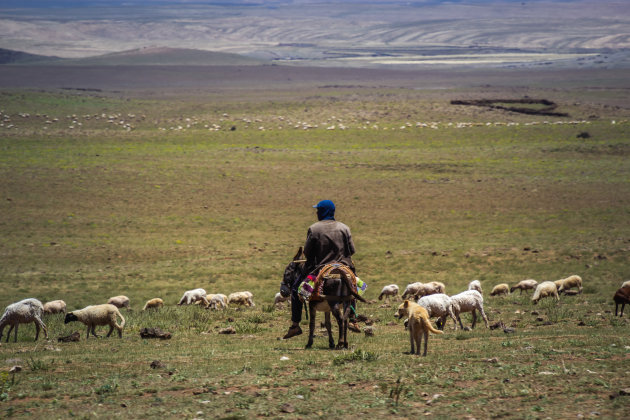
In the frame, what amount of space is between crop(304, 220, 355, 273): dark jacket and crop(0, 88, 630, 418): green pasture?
142cm

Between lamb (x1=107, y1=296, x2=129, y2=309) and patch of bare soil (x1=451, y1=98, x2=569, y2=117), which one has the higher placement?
patch of bare soil (x1=451, y1=98, x2=569, y2=117)

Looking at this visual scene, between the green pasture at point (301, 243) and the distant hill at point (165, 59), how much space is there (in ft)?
307

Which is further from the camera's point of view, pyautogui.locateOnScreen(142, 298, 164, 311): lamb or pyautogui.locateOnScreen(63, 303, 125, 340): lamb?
pyautogui.locateOnScreen(142, 298, 164, 311): lamb

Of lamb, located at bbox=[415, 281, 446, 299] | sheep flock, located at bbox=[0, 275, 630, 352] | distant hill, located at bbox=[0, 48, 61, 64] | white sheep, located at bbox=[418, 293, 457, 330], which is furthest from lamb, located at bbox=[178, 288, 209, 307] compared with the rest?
distant hill, located at bbox=[0, 48, 61, 64]

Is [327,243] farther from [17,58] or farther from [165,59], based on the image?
[17,58]

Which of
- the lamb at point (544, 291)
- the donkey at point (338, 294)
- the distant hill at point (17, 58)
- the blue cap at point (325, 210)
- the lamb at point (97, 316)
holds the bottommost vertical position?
the lamb at point (544, 291)

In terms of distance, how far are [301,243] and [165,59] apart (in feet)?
485

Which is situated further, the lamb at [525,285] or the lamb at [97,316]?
the lamb at [525,285]

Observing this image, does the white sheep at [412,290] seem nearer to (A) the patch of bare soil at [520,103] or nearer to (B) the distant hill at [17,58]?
(A) the patch of bare soil at [520,103]

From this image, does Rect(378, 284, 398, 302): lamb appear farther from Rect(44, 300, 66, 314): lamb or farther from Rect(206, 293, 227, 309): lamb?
Rect(44, 300, 66, 314): lamb

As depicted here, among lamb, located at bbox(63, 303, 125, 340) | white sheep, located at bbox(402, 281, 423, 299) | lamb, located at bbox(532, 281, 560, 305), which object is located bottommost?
white sheep, located at bbox(402, 281, 423, 299)

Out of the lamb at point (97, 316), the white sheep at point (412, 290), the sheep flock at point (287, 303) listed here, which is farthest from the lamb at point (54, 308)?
the white sheep at point (412, 290)

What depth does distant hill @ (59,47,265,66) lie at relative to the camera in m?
156

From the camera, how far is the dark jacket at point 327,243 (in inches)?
407
